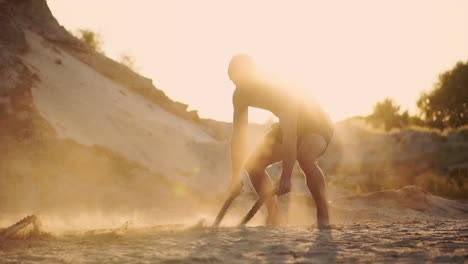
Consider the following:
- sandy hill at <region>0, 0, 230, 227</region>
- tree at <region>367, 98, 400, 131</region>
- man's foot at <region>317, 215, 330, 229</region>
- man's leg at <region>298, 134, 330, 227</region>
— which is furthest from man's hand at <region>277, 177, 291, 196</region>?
tree at <region>367, 98, 400, 131</region>

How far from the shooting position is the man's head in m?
3.33

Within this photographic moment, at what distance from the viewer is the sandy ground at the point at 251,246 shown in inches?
69.1

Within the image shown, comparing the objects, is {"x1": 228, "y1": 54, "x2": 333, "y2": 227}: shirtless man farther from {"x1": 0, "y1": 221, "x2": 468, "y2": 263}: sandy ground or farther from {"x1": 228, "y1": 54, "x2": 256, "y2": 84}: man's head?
{"x1": 0, "y1": 221, "x2": 468, "y2": 263}: sandy ground

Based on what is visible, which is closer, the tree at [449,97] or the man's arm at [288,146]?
the man's arm at [288,146]

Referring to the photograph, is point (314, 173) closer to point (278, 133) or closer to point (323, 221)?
point (323, 221)

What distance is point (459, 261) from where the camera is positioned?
163 cm

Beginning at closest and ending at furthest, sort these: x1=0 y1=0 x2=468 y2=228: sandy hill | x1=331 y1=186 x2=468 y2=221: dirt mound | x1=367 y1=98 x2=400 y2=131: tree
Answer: x1=0 y1=0 x2=468 y2=228: sandy hill → x1=331 y1=186 x2=468 y2=221: dirt mound → x1=367 y1=98 x2=400 y2=131: tree

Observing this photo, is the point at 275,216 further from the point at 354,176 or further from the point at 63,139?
the point at 354,176

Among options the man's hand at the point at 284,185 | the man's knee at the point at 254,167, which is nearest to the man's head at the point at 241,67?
the man's knee at the point at 254,167

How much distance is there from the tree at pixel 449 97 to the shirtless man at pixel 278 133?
93.6 ft

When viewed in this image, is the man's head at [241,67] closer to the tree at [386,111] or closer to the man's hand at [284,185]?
the man's hand at [284,185]

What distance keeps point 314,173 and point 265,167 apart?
54 centimetres

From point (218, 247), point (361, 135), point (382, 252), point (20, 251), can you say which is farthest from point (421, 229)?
point (361, 135)

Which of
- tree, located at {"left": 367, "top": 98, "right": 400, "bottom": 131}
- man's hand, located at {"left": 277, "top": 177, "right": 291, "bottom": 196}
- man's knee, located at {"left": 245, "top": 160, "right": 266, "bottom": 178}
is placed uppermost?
tree, located at {"left": 367, "top": 98, "right": 400, "bottom": 131}
